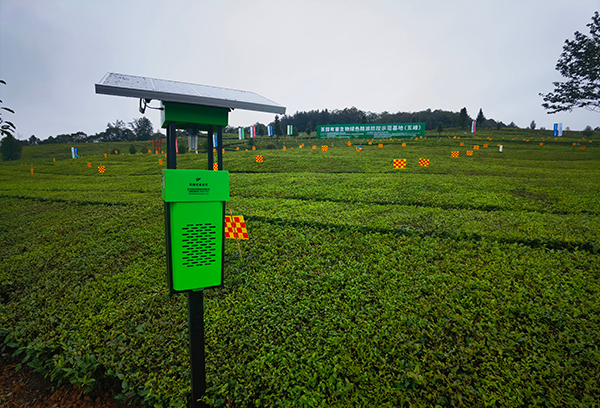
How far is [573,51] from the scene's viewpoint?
81.5ft

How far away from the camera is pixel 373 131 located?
34.9 meters

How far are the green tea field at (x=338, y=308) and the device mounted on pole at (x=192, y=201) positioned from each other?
3.67 ft

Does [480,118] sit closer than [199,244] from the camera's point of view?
No

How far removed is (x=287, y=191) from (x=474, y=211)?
5.66 meters

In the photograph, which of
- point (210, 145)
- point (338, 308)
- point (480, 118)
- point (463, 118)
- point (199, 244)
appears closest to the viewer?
point (199, 244)

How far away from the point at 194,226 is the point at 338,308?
7.97 feet

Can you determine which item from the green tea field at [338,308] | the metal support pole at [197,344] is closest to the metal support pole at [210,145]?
the metal support pole at [197,344]

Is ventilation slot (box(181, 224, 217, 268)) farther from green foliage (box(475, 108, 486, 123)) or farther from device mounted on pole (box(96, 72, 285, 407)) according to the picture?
green foliage (box(475, 108, 486, 123))

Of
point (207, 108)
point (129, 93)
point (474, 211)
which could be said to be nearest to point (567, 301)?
point (474, 211)

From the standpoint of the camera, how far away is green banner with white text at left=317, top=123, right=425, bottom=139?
32.9 meters

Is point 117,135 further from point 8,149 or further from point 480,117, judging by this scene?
point 480,117

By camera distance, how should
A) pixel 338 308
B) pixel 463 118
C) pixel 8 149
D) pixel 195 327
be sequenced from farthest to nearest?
pixel 463 118
pixel 8 149
pixel 338 308
pixel 195 327

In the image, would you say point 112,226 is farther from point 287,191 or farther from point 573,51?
point 573,51

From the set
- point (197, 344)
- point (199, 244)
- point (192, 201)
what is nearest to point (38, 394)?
point (197, 344)
